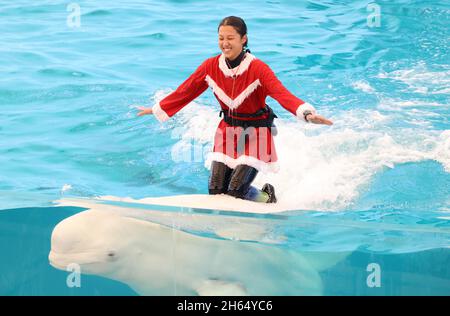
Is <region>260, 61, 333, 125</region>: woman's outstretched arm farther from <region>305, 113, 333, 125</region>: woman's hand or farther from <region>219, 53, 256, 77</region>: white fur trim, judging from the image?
<region>219, 53, 256, 77</region>: white fur trim

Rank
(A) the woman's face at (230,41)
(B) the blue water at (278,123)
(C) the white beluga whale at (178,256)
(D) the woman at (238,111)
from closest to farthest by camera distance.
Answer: (C) the white beluga whale at (178,256)
(B) the blue water at (278,123)
(A) the woman's face at (230,41)
(D) the woman at (238,111)

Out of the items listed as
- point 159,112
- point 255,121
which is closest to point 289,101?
point 255,121

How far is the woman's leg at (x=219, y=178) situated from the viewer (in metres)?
6.11

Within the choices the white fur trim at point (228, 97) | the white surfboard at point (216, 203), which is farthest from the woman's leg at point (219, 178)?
the white fur trim at point (228, 97)

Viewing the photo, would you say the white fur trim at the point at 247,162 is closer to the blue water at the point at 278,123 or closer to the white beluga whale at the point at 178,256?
the blue water at the point at 278,123

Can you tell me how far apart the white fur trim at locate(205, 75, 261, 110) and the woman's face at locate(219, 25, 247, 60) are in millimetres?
261

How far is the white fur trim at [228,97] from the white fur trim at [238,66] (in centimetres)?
12

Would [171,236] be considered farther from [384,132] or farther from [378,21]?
[378,21]

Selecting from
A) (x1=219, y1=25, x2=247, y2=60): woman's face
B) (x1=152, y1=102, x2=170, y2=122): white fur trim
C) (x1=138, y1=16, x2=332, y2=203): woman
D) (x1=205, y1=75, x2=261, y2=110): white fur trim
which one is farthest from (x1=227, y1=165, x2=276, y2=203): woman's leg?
(x1=219, y1=25, x2=247, y2=60): woman's face

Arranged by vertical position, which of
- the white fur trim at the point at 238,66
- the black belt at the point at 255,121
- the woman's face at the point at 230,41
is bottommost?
the black belt at the point at 255,121

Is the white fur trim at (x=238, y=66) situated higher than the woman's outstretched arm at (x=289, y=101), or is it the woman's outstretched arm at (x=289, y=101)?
the white fur trim at (x=238, y=66)

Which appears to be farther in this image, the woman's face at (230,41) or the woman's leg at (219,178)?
the woman's leg at (219,178)

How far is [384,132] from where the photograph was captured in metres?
8.27
